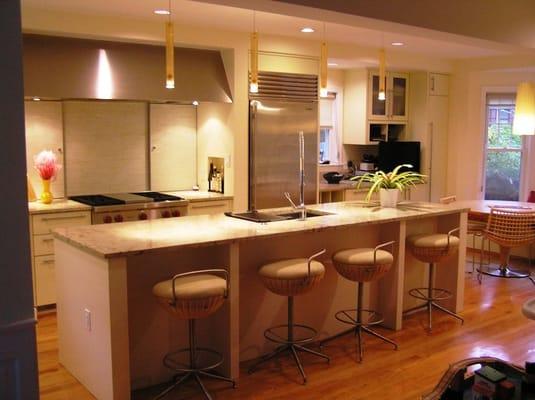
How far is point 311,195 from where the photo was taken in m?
6.42

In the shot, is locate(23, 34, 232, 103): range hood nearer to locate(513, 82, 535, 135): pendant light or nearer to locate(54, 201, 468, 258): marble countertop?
locate(54, 201, 468, 258): marble countertop

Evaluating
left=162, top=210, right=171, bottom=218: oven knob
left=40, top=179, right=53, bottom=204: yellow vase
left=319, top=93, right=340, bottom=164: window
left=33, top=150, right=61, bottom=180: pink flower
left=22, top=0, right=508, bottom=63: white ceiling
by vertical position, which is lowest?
left=162, top=210, right=171, bottom=218: oven knob

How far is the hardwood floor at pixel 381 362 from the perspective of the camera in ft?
11.6

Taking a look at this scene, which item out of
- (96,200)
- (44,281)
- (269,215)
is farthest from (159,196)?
(269,215)

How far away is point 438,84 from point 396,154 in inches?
44.1

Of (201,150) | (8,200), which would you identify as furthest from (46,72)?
(8,200)

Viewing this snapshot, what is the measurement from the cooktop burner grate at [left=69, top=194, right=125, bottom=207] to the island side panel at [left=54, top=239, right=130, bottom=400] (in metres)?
1.35

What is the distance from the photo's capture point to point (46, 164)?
5066 mm

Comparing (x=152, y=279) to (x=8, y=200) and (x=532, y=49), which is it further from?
(x=532, y=49)

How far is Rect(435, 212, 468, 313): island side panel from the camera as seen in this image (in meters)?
5.02

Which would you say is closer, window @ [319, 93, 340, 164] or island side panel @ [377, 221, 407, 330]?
island side panel @ [377, 221, 407, 330]

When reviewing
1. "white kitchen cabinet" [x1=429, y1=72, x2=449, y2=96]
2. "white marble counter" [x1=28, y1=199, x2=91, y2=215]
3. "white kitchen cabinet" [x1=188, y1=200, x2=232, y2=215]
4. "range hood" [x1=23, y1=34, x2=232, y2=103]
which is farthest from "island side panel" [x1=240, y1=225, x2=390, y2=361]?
"white kitchen cabinet" [x1=429, y1=72, x2=449, y2=96]

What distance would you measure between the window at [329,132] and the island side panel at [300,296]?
322cm

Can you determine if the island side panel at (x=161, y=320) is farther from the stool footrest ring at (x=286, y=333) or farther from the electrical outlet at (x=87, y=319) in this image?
the stool footrest ring at (x=286, y=333)
